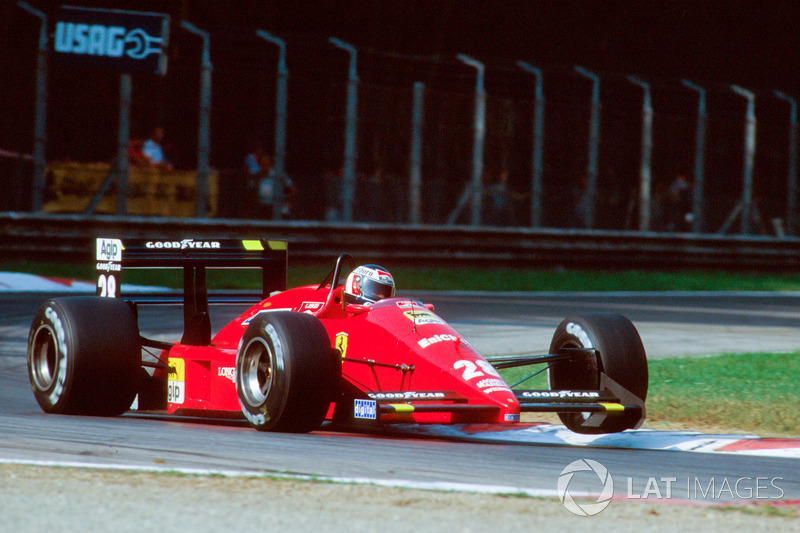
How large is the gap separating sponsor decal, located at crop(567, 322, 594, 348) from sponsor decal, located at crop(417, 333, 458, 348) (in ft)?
2.57

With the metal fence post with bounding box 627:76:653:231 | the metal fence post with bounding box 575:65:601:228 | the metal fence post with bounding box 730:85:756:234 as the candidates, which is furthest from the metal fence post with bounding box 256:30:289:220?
the metal fence post with bounding box 730:85:756:234

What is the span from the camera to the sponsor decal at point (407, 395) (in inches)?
227

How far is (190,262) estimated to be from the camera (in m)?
7.87

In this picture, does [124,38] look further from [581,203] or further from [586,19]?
[586,19]

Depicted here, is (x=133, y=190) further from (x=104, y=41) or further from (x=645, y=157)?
(x=645, y=157)

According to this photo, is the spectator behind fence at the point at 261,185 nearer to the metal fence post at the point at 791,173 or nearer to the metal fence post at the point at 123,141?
the metal fence post at the point at 123,141

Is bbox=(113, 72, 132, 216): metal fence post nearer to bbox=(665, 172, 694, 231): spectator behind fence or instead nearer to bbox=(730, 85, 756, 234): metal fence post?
bbox=(665, 172, 694, 231): spectator behind fence

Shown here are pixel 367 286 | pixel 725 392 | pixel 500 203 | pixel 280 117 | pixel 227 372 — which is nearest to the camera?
pixel 227 372

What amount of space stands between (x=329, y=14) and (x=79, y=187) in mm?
6497

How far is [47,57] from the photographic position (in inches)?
618

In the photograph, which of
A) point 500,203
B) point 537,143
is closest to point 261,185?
point 500,203

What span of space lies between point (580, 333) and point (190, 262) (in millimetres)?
2602

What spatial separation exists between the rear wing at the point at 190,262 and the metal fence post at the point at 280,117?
8.85m

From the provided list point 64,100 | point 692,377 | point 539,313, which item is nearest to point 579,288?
point 539,313
